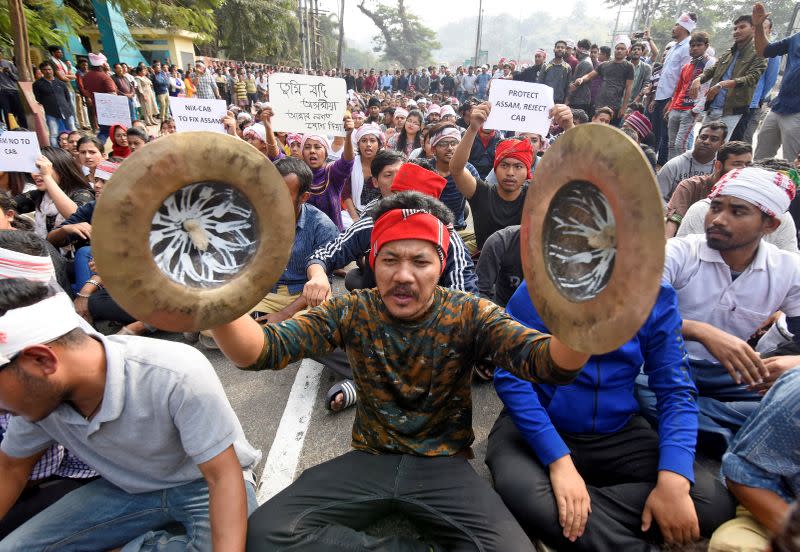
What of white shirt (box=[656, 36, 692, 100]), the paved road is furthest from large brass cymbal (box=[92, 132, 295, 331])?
white shirt (box=[656, 36, 692, 100])

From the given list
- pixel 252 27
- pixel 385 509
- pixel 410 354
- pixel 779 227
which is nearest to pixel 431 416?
pixel 410 354

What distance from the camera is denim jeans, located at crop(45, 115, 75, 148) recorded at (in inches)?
420

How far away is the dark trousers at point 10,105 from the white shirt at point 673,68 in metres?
13.8

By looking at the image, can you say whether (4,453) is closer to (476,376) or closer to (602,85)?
(476,376)

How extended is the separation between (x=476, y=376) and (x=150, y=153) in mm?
2681

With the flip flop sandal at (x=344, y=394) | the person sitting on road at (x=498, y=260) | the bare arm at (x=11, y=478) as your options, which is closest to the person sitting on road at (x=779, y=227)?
the person sitting on road at (x=498, y=260)

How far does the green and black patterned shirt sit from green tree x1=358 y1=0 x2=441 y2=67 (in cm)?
7624

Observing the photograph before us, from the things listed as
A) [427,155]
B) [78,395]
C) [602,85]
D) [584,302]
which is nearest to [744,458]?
[584,302]

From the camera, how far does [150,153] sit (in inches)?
46.9

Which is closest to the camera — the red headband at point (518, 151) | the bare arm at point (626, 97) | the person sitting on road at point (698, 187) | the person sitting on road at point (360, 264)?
the person sitting on road at point (360, 264)

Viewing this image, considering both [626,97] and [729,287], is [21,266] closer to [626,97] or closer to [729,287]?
[729,287]

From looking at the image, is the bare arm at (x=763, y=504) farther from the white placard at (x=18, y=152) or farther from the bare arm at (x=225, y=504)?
the white placard at (x=18, y=152)

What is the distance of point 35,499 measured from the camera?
2016 mm

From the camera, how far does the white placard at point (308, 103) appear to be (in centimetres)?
514
